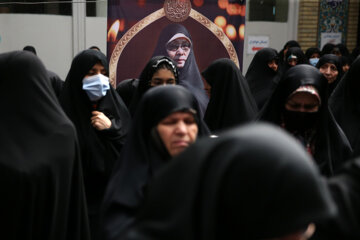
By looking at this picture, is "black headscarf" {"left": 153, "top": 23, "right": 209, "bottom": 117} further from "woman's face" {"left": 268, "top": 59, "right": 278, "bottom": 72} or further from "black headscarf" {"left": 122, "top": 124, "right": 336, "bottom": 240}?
"black headscarf" {"left": 122, "top": 124, "right": 336, "bottom": 240}

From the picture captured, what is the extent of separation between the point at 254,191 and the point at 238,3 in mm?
4997

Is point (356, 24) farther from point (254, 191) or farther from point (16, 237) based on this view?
point (254, 191)

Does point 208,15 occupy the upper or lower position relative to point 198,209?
upper

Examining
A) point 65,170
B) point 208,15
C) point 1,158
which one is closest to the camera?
point 1,158

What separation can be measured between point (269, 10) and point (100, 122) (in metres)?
7.36

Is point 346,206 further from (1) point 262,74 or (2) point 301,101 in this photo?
(1) point 262,74

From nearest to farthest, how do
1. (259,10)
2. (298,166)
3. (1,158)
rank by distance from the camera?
1. (298,166)
2. (1,158)
3. (259,10)

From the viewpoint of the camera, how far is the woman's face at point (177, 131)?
2.04 m

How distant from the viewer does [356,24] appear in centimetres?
1032

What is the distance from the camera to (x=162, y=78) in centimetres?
358

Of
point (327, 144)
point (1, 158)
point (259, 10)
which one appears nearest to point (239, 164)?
point (1, 158)

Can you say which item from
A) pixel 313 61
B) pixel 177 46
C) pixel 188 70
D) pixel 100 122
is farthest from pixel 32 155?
pixel 313 61

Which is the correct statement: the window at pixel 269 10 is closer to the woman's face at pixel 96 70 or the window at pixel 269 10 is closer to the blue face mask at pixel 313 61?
the blue face mask at pixel 313 61

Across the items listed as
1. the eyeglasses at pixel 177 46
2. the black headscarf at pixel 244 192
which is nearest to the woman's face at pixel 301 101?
the black headscarf at pixel 244 192
